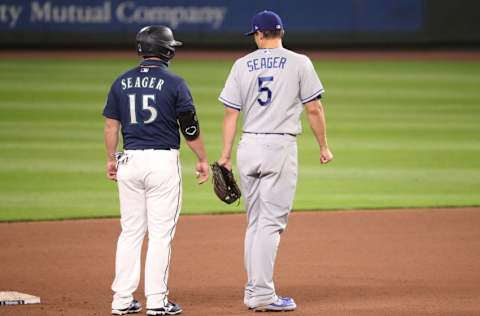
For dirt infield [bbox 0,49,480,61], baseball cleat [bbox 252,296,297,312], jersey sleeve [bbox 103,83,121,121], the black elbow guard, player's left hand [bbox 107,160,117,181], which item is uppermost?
dirt infield [bbox 0,49,480,61]

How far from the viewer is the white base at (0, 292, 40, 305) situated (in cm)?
724

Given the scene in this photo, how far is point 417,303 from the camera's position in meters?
7.20

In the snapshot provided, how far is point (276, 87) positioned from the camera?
23.1 ft

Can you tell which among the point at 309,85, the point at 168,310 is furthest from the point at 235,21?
the point at 168,310

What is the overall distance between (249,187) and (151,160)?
0.70 m

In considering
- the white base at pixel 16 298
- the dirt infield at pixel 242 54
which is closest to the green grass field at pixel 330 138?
the dirt infield at pixel 242 54

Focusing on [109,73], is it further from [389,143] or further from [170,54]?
[170,54]

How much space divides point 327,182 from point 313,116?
571 cm

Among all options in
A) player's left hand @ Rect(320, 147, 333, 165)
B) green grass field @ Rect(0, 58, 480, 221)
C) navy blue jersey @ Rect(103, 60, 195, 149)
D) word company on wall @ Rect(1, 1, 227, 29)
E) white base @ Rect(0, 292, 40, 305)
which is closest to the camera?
navy blue jersey @ Rect(103, 60, 195, 149)

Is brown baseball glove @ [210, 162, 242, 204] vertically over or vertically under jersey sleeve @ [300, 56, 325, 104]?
under

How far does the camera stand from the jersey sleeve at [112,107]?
6898mm

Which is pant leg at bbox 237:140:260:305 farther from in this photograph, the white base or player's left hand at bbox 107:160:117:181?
the white base

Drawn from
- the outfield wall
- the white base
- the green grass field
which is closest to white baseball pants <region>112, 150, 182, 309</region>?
the white base

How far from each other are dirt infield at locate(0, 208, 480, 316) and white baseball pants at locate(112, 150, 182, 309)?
33 centimetres
